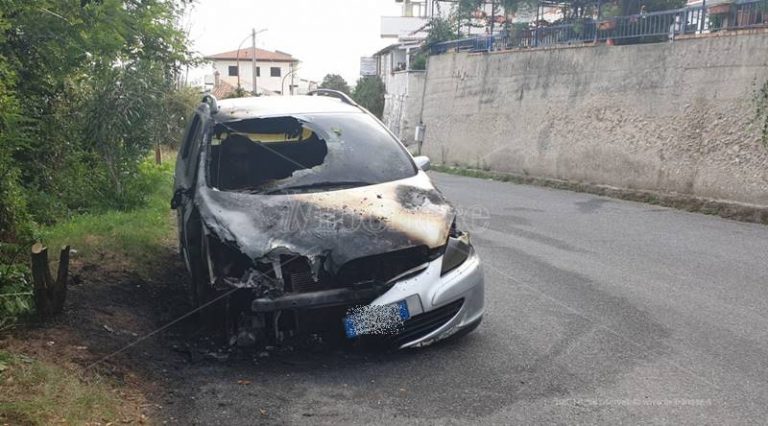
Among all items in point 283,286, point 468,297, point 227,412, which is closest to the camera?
point 227,412

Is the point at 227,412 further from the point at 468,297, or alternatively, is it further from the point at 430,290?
the point at 468,297

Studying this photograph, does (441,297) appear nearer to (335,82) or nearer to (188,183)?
(188,183)

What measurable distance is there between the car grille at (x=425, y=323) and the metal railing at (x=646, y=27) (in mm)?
10594

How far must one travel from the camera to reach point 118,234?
7691mm

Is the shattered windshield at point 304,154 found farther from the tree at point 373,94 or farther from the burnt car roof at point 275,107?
the tree at point 373,94

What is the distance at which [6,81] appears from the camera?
5.97 metres

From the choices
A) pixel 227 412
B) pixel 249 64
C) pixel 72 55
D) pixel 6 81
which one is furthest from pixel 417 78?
pixel 249 64

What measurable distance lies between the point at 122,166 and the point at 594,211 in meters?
7.78

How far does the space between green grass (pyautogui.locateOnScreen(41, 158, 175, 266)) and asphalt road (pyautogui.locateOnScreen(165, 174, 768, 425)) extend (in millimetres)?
3137

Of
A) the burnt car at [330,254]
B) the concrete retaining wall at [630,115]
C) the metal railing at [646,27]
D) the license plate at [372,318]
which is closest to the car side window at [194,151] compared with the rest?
the burnt car at [330,254]

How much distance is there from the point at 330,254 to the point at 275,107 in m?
2.31

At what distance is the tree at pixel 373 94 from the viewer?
41.2 meters

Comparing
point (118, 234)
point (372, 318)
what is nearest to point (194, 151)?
point (118, 234)

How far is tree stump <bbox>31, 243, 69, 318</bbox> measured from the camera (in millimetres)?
4328
